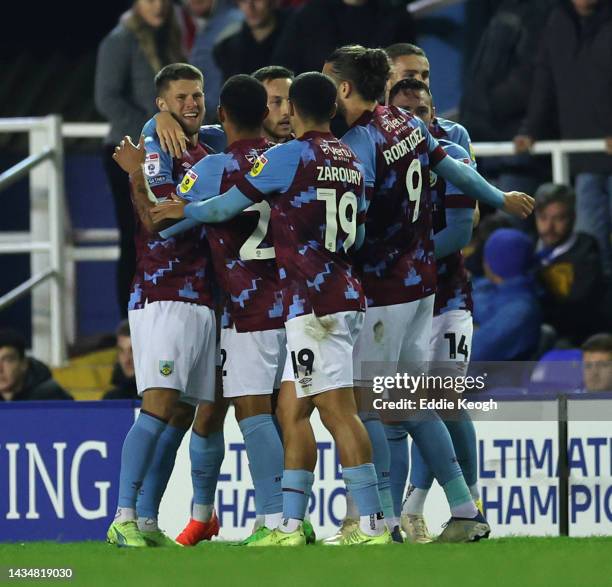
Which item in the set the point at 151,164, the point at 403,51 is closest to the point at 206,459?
the point at 151,164

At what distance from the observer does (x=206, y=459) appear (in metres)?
8.40

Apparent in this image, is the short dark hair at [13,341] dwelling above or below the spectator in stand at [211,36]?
below

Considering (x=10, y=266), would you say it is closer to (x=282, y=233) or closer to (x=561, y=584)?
(x=282, y=233)

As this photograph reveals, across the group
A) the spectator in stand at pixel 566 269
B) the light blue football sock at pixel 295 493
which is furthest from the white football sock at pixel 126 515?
the spectator in stand at pixel 566 269

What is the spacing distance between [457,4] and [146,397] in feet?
19.6

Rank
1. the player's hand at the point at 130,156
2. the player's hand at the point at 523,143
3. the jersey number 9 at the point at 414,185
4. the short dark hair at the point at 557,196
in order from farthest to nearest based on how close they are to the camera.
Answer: the player's hand at the point at 523,143
the short dark hair at the point at 557,196
the player's hand at the point at 130,156
the jersey number 9 at the point at 414,185

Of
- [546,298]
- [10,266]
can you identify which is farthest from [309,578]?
[10,266]

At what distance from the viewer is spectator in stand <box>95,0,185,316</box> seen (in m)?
12.0

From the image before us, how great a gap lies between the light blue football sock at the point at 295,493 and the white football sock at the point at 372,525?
0.87ft

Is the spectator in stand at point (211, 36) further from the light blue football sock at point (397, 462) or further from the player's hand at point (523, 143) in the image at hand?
the light blue football sock at point (397, 462)

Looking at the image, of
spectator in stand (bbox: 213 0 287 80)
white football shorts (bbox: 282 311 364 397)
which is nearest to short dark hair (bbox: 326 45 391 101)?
white football shorts (bbox: 282 311 364 397)

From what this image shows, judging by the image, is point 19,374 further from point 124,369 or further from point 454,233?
point 454,233

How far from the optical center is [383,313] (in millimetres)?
8023

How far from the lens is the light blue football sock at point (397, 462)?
336 inches
